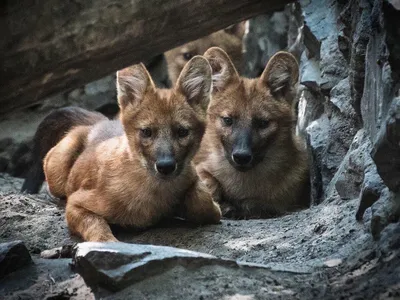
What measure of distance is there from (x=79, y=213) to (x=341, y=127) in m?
2.27

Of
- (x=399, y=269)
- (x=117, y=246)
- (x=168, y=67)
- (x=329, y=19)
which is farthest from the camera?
(x=168, y=67)

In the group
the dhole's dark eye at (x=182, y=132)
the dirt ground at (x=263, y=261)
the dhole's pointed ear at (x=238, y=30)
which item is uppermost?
the dhole's pointed ear at (x=238, y=30)

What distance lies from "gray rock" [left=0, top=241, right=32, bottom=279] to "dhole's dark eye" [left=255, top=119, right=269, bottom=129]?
121 inches

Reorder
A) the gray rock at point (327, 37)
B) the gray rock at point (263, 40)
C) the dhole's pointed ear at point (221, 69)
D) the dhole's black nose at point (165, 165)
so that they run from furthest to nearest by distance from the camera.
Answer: the gray rock at point (263, 40)
the dhole's pointed ear at point (221, 69)
the gray rock at point (327, 37)
the dhole's black nose at point (165, 165)

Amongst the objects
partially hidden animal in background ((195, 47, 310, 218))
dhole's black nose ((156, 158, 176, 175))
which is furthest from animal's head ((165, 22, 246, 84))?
dhole's black nose ((156, 158, 176, 175))

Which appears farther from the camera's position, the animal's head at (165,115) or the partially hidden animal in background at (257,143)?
the partially hidden animal in background at (257,143)

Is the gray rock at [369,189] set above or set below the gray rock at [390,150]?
below

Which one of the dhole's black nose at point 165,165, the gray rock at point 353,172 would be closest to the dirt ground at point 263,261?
the gray rock at point 353,172

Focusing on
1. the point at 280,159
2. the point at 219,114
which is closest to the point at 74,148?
the point at 219,114

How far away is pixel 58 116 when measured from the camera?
25.6ft

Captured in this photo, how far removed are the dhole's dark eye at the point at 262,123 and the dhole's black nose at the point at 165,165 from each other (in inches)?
66.0

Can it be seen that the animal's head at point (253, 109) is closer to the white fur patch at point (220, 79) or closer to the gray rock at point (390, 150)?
the white fur patch at point (220, 79)

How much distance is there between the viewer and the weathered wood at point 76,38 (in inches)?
168

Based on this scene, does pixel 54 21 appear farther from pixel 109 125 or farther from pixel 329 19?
pixel 329 19
